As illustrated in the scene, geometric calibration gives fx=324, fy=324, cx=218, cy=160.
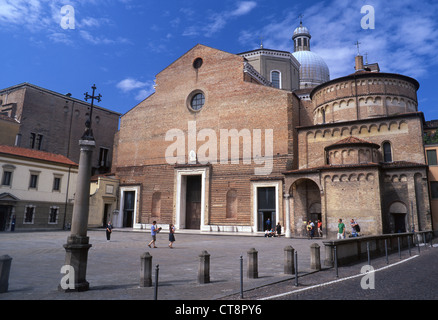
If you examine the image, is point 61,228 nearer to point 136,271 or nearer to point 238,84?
point 238,84

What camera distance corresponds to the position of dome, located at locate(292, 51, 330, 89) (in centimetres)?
5025

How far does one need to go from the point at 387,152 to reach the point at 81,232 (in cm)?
2494

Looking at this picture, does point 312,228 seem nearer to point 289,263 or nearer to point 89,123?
point 289,263

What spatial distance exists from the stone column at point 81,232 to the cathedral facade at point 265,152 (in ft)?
63.6

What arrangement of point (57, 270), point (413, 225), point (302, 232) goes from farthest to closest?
point (302, 232) < point (413, 225) < point (57, 270)

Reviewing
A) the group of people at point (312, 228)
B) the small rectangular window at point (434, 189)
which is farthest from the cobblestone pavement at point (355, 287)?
the small rectangular window at point (434, 189)

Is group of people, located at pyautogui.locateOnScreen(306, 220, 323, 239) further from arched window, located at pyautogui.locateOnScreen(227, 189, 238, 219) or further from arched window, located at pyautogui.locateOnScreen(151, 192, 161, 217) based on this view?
arched window, located at pyautogui.locateOnScreen(151, 192, 161, 217)

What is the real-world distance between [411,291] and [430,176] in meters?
22.4

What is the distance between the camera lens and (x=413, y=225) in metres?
22.5

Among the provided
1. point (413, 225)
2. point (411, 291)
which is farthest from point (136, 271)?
point (413, 225)

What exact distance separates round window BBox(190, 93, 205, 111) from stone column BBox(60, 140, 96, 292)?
26.5 metres

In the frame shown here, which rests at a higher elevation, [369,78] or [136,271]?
[369,78]

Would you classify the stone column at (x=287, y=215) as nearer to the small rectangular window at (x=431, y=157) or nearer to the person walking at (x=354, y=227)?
the person walking at (x=354, y=227)

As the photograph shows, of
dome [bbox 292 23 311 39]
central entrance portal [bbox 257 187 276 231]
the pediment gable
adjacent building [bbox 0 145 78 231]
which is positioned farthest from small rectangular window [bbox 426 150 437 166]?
dome [bbox 292 23 311 39]
